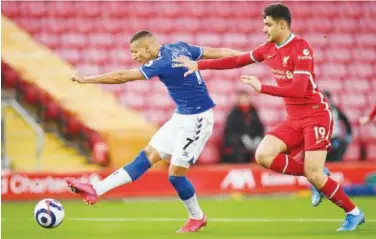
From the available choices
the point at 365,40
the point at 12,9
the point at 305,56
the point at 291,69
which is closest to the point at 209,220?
the point at 291,69

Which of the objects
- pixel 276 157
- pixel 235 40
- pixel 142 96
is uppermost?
pixel 276 157

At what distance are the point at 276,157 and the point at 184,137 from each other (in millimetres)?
915

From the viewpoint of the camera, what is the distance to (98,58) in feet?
56.1

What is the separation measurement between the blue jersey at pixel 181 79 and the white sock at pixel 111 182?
82 centimetres

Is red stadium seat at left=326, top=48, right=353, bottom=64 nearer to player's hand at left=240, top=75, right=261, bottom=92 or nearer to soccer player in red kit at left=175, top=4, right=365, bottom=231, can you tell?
soccer player in red kit at left=175, top=4, right=365, bottom=231

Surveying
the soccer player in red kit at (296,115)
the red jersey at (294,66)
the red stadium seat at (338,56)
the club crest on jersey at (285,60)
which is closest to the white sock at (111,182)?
the soccer player in red kit at (296,115)

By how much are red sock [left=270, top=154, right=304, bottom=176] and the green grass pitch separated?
0.56 meters

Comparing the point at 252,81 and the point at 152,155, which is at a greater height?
the point at 252,81

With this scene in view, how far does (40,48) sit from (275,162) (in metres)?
8.95

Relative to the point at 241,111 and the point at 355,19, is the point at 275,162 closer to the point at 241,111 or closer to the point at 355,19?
the point at 241,111

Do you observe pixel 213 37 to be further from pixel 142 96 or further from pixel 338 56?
pixel 338 56

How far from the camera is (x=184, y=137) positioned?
913 centimetres

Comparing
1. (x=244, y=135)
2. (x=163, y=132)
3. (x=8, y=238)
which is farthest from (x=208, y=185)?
(x=8, y=238)

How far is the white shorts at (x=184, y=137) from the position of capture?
9.09 metres
